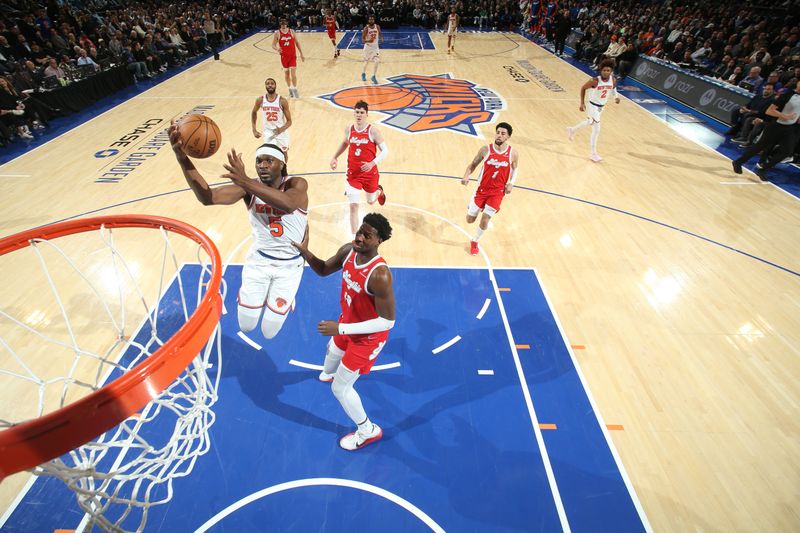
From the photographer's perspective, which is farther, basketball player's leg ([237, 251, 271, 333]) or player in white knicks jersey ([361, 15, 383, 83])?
player in white knicks jersey ([361, 15, 383, 83])

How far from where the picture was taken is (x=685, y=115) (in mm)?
12180

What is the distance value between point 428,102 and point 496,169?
8.04 m

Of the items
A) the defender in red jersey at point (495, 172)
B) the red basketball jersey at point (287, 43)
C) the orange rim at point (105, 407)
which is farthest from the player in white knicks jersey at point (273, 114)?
the orange rim at point (105, 407)

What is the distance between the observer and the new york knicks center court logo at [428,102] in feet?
36.9

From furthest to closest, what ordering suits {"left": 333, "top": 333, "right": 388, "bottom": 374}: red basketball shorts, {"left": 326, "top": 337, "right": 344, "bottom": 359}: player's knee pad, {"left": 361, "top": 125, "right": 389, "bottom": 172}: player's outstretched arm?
{"left": 361, "top": 125, "right": 389, "bottom": 172}: player's outstretched arm < {"left": 326, "top": 337, "right": 344, "bottom": 359}: player's knee pad < {"left": 333, "top": 333, "right": 388, "bottom": 374}: red basketball shorts

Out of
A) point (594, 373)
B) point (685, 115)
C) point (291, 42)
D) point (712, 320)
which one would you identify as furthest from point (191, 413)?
point (685, 115)

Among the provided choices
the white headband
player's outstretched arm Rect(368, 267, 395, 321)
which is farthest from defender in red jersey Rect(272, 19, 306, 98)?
player's outstretched arm Rect(368, 267, 395, 321)

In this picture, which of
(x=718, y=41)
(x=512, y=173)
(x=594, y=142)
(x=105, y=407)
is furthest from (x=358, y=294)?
(x=718, y=41)

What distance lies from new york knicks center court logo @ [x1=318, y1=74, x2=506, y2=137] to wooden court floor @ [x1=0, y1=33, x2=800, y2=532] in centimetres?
56

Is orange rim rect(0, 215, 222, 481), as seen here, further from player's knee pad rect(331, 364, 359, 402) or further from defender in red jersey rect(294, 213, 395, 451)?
player's knee pad rect(331, 364, 359, 402)

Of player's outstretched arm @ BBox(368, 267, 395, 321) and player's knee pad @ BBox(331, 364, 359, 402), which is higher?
player's outstretched arm @ BBox(368, 267, 395, 321)

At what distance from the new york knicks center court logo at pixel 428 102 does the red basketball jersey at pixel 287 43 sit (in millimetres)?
1545

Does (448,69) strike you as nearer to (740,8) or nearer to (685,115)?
(685,115)

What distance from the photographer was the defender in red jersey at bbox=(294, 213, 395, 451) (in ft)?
9.91
